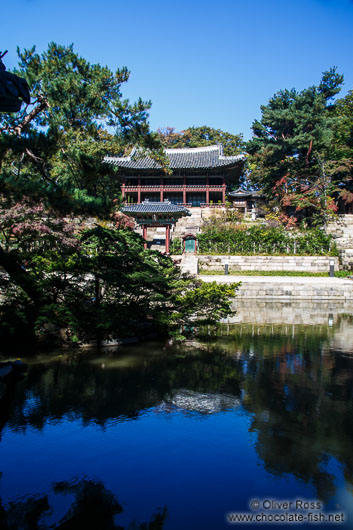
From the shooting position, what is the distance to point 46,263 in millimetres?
10516

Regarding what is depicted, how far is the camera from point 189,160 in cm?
3934

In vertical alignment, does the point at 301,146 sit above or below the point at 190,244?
above

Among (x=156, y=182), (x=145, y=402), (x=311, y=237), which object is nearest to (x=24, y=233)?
(x=145, y=402)

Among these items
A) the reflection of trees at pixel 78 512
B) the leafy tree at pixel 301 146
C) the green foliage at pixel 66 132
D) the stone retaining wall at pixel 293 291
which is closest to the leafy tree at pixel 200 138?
the leafy tree at pixel 301 146

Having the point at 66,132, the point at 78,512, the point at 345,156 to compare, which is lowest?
the point at 78,512

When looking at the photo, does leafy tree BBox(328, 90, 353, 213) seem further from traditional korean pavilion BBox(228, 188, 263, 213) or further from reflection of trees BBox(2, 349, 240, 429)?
reflection of trees BBox(2, 349, 240, 429)

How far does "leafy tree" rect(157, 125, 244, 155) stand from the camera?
52.2 meters

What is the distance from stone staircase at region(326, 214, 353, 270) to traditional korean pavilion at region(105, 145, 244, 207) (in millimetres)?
10202

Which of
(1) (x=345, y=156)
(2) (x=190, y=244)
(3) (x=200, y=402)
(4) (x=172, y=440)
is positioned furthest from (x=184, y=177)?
(4) (x=172, y=440)

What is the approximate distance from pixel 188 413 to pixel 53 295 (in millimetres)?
5403

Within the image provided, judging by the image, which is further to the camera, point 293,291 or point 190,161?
point 190,161

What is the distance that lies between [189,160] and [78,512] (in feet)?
123

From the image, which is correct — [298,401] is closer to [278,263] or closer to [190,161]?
[278,263]

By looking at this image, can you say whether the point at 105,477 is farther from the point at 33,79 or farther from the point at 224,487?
the point at 33,79
